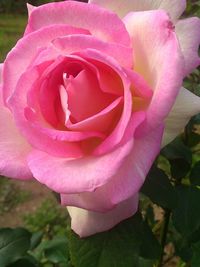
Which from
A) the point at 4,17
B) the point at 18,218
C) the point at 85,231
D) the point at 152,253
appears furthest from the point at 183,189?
the point at 4,17

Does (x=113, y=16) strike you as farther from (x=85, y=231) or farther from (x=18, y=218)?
(x=18, y=218)

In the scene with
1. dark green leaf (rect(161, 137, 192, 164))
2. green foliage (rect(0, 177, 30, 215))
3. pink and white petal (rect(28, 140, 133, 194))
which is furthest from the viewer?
green foliage (rect(0, 177, 30, 215))

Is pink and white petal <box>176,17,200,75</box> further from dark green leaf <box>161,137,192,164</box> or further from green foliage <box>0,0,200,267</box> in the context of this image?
dark green leaf <box>161,137,192,164</box>

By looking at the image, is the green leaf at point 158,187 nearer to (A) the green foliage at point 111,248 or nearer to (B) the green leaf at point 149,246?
(A) the green foliage at point 111,248

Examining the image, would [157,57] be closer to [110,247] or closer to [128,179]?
[128,179]

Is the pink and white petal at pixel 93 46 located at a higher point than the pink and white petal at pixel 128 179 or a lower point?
higher

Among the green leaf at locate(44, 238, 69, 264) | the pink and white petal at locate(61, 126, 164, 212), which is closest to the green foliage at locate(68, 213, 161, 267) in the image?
the pink and white petal at locate(61, 126, 164, 212)

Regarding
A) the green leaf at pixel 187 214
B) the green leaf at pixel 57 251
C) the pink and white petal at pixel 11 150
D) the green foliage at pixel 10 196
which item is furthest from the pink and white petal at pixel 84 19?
the green foliage at pixel 10 196
